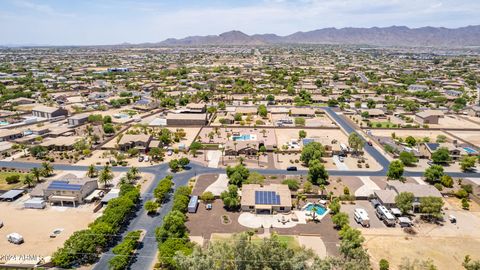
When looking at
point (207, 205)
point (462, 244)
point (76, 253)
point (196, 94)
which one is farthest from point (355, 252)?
point (196, 94)

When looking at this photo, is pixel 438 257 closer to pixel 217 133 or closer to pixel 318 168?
pixel 318 168

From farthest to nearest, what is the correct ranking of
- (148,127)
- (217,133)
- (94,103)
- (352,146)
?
1. (94,103)
2. (148,127)
3. (217,133)
4. (352,146)

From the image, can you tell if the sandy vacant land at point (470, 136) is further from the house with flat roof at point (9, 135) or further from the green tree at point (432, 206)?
the house with flat roof at point (9, 135)

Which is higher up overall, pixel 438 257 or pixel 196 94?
pixel 196 94

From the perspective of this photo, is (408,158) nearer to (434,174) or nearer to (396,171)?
(434,174)

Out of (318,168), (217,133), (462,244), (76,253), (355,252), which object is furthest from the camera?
(217,133)

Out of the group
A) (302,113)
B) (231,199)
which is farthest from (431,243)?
(302,113)
